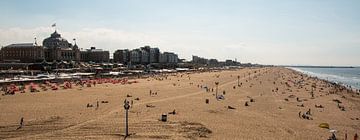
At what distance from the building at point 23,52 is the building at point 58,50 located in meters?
4.82

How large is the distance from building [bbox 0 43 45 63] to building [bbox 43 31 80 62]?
15.8ft

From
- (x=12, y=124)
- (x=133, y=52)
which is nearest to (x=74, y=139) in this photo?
(x=12, y=124)

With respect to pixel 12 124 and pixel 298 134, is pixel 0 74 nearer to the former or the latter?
pixel 12 124

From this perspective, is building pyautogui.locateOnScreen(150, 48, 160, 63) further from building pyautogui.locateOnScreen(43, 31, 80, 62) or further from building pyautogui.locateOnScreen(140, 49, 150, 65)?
building pyautogui.locateOnScreen(43, 31, 80, 62)

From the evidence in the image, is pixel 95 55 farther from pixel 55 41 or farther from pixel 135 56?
→ pixel 135 56

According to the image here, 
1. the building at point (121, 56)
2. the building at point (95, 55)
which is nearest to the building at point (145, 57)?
the building at point (121, 56)

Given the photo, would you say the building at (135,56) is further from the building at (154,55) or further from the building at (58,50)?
the building at (58,50)

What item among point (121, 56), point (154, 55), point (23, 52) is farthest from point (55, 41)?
point (154, 55)

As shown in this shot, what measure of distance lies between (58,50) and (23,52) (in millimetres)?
10162

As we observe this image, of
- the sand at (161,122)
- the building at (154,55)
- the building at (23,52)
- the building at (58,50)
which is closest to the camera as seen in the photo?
the sand at (161,122)

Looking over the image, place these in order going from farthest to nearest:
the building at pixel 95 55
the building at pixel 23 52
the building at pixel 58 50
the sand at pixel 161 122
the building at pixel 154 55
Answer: the building at pixel 154 55 → the building at pixel 95 55 → the building at pixel 58 50 → the building at pixel 23 52 → the sand at pixel 161 122

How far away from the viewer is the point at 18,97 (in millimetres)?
37625

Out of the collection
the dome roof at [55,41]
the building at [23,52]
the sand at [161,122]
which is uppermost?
the dome roof at [55,41]

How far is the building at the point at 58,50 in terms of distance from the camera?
11225 centimetres
